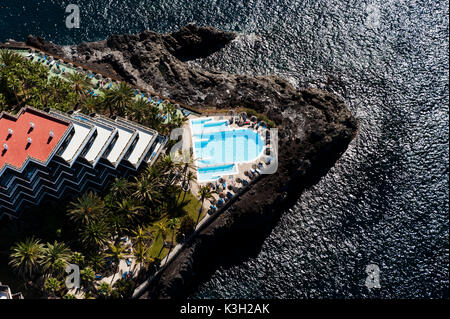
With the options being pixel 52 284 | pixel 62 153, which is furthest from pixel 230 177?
pixel 52 284

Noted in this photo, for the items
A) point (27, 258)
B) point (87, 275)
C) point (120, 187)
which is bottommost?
point (87, 275)

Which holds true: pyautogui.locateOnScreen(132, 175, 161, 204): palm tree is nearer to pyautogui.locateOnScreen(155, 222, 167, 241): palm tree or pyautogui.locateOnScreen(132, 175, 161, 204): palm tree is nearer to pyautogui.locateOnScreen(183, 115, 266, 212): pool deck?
pyautogui.locateOnScreen(155, 222, 167, 241): palm tree

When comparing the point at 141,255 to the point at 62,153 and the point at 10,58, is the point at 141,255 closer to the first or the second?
the point at 62,153

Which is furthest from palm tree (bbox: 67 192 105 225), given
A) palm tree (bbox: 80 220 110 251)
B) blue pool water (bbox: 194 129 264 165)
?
blue pool water (bbox: 194 129 264 165)

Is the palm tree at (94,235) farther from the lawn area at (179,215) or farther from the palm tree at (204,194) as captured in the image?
the palm tree at (204,194)

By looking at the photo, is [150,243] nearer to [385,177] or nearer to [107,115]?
[107,115]

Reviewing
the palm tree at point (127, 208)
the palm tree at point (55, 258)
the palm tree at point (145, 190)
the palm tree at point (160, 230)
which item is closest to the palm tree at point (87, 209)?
the palm tree at point (127, 208)

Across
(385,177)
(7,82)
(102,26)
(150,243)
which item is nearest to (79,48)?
(102,26)
